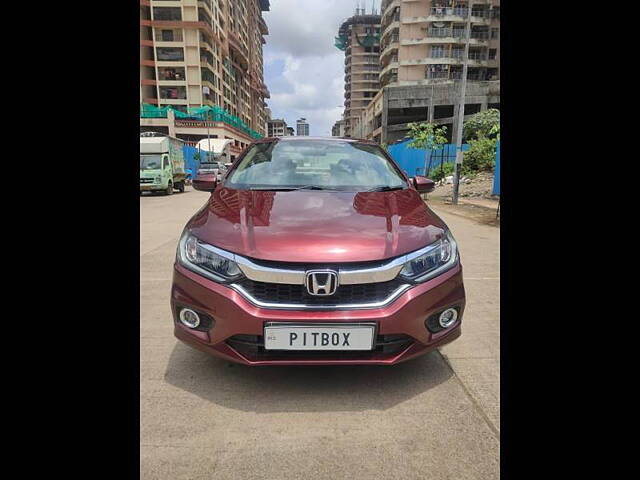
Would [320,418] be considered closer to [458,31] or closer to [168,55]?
[458,31]

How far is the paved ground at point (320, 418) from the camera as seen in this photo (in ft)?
5.19

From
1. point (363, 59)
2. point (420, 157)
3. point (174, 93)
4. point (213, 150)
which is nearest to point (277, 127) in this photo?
point (363, 59)

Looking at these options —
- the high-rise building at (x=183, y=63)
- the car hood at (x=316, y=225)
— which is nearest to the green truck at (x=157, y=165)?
the car hood at (x=316, y=225)

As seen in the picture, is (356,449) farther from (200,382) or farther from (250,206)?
(250,206)

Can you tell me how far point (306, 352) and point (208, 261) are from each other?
68 cm

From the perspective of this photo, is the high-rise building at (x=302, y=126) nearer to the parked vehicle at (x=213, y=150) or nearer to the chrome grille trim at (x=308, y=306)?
the parked vehicle at (x=213, y=150)

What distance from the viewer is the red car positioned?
1.79m

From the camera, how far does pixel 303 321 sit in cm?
177

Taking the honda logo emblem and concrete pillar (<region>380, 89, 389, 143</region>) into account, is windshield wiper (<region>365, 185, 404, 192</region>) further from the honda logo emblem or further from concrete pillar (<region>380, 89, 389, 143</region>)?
concrete pillar (<region>380, 89, 389, 143</region>)

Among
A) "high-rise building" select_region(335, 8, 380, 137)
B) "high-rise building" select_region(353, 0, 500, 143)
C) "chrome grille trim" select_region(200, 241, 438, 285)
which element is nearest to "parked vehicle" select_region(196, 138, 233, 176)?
"high-rise building" select_region(353, 0, 500, 143)

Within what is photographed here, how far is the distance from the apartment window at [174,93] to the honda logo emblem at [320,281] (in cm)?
5421
